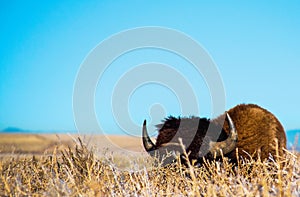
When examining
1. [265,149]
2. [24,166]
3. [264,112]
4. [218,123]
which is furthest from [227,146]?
[24,166]

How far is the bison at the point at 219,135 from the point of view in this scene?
6582 millimetres

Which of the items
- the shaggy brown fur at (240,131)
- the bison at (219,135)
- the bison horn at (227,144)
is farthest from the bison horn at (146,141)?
the bison horn at (227,144)

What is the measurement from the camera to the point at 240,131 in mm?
7883

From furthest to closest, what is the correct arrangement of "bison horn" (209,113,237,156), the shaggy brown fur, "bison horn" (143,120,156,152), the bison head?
1. "bison horn" (143,120,156,152)
2. "bison horn" (209,113,237,156)
3. the shaggy brown fur
4. the bison head

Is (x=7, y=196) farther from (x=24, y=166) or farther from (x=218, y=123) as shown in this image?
(x=218, y=123)

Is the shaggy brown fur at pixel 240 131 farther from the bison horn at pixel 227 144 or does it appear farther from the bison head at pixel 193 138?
the bison horn at pixel 227 144

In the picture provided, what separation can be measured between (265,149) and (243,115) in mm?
840

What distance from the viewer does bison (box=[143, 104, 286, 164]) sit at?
6.58m

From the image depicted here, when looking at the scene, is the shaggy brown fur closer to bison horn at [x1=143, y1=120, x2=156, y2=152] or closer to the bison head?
the bison head

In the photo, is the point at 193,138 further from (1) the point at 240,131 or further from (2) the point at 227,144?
(1) the point at 240,131

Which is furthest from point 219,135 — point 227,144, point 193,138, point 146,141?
point 146,141

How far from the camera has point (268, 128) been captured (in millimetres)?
8367

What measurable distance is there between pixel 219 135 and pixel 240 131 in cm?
91

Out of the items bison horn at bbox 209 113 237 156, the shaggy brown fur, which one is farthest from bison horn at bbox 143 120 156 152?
bison horn at bbox 209 113 237 156
